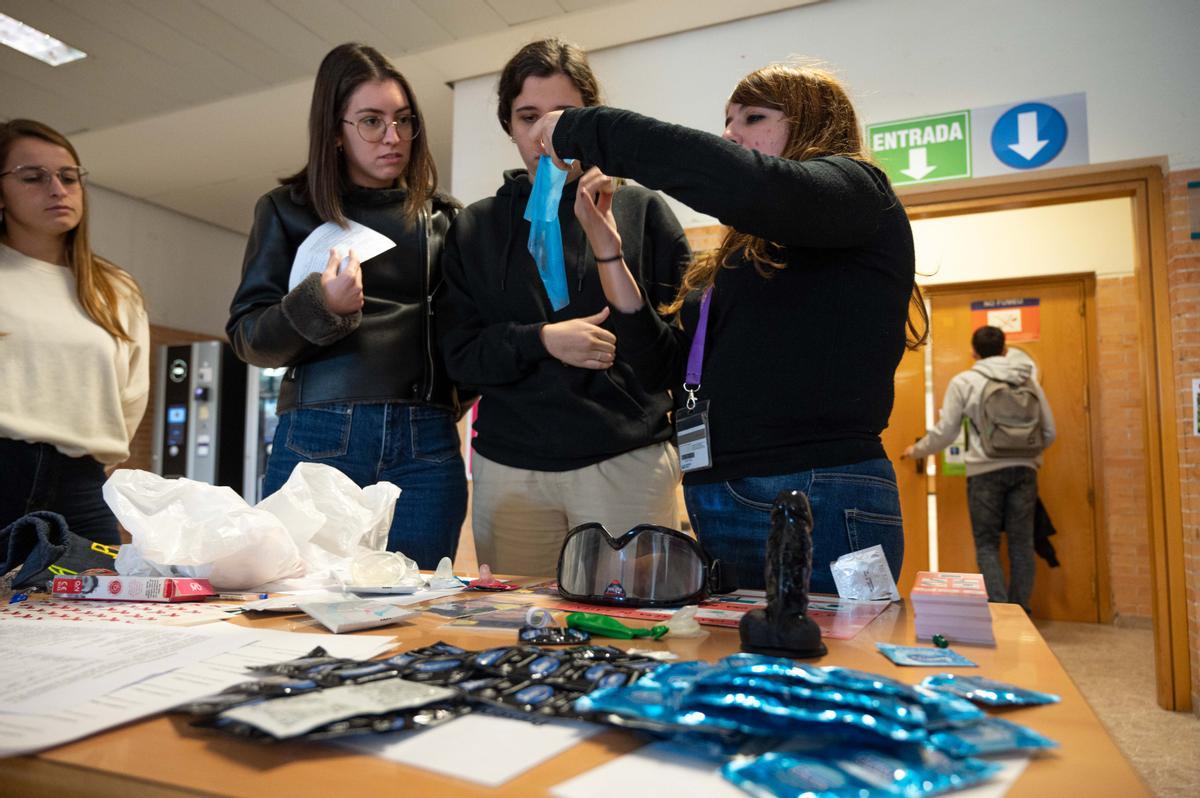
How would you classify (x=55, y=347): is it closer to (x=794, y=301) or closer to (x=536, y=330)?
(x=536, y=330)

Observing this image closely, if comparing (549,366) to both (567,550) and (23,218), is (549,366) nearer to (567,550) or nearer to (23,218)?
(567,550)

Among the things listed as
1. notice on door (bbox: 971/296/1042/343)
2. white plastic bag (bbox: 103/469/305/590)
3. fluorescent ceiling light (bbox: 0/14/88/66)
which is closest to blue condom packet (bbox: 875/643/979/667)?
white plastic bag (bbox: 103/469/305/590)

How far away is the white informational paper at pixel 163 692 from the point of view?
51 centimetres

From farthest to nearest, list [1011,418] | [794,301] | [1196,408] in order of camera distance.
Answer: [1011,418] → [1196,408] → [794,301]

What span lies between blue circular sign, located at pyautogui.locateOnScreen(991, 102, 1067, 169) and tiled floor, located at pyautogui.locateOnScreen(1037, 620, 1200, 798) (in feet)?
6.39

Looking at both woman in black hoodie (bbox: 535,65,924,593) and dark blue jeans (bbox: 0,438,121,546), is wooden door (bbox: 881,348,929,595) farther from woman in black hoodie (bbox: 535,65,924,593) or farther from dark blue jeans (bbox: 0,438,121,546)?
dark blue jeans (bbox: 0,438,121,546)

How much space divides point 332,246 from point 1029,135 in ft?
9.48

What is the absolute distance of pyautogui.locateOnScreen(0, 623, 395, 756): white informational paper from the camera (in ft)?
1.67

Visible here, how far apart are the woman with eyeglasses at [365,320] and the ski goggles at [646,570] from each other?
675 mm

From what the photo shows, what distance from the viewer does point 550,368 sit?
62.2 inches

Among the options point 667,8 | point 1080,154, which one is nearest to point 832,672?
point 1080,154

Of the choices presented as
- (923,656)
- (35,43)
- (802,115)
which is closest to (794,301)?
(802,115)

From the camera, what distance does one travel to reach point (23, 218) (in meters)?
1.95

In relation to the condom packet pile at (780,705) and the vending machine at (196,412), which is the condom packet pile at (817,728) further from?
the vending machine at (196,412)
